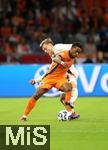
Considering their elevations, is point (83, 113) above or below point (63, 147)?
above

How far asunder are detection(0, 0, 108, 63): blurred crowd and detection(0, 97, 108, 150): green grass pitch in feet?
13.3

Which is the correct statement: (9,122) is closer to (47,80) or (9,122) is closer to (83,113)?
(47,80)

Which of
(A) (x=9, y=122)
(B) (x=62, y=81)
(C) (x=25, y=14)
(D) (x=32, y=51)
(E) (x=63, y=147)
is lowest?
(E) (x=63, y=147)

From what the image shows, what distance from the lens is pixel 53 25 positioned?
2566cm

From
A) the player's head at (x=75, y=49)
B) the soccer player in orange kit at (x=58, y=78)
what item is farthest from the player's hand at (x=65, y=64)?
the player's head at (x=75, y=49)

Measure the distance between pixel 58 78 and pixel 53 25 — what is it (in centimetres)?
1173

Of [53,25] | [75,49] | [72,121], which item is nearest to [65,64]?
[75,49]

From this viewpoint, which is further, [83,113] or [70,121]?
[83,113]

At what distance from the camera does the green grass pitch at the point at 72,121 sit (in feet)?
35.1

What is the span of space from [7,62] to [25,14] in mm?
3008

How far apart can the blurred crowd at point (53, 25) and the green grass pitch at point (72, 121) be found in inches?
160

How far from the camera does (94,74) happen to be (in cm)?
2070

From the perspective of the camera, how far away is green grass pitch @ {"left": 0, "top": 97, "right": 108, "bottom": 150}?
35.1 ft

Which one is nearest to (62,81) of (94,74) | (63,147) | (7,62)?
(63,147)
